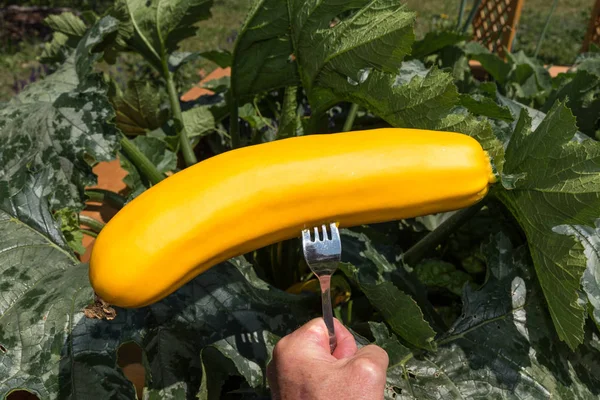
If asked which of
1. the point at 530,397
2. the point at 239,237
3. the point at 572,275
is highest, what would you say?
the point at 239,237

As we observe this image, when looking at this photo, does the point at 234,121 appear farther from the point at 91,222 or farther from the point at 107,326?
the point at 107,326

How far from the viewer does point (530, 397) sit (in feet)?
3.62

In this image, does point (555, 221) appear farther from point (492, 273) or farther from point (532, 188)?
point (492, 273)

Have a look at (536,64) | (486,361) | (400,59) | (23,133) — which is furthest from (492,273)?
(536,64)

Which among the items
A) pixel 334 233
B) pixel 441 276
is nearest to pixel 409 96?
pixel 334 233

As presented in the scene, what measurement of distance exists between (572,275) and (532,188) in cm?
18

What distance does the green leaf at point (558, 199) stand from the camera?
974 millimetres

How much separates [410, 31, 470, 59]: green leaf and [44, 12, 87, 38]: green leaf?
3.28 feet

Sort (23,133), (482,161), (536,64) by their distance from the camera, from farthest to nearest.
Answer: (536,64) → (23,133) → (482,161)

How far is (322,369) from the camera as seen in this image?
753 mm

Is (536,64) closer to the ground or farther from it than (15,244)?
closer to the ground

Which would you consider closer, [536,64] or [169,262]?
[169,262]

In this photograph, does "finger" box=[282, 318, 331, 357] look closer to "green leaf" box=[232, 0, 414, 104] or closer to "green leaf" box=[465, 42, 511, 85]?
"green leaf" box=[232, 0, 414, 104]

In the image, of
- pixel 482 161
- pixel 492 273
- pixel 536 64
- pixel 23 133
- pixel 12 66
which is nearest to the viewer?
pixel 482 161
